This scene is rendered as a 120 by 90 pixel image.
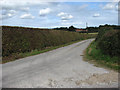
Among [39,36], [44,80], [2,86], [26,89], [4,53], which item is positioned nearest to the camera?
[26,89]

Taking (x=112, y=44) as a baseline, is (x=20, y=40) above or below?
above

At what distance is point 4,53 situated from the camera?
40.3 ft

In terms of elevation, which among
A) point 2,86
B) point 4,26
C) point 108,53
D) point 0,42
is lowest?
point 2,86

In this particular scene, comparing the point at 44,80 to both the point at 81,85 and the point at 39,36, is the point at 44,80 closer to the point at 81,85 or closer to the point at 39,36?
the point at 81,85

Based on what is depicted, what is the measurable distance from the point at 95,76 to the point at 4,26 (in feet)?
34.8

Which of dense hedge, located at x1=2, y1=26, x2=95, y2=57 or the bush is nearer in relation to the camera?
the bush

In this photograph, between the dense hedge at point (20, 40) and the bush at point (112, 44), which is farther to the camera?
the dense hedge at point (20, 40)

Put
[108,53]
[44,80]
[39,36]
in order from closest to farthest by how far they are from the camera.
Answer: [44,80], [108,53], [39,36]

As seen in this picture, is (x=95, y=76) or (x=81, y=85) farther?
(x=95, y=76)

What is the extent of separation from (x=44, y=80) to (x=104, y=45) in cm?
586

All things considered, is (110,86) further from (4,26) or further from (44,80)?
(4,26)

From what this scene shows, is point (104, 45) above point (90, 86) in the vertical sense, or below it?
above

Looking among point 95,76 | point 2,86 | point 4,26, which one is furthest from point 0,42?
point 95,76

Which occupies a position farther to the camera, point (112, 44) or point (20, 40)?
point (20, 40)
